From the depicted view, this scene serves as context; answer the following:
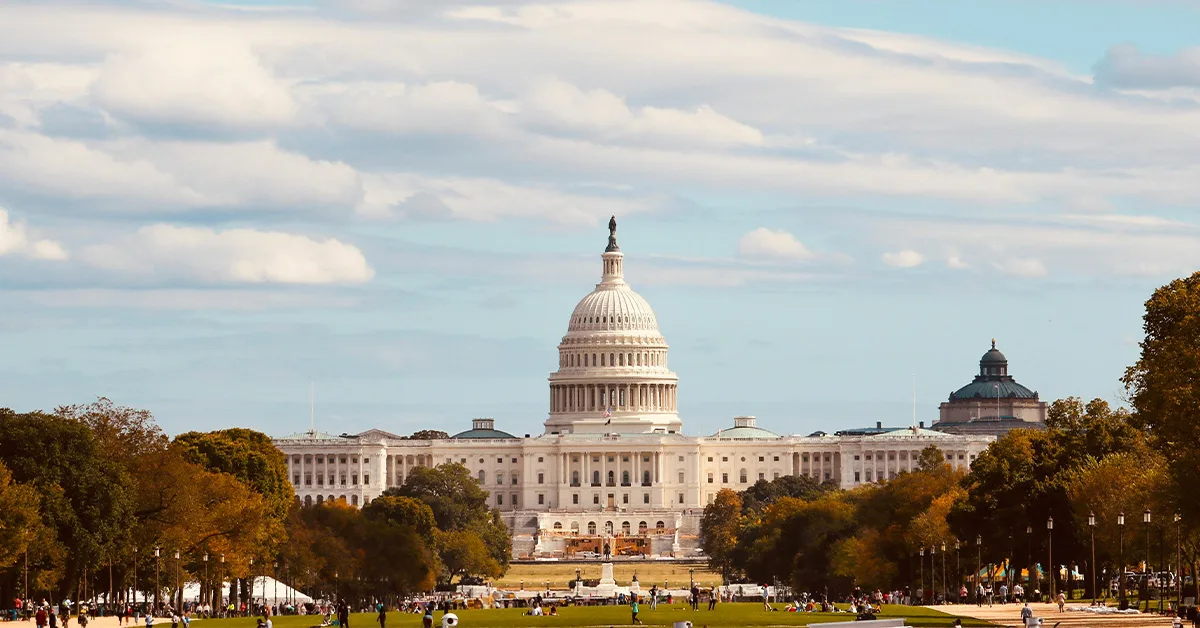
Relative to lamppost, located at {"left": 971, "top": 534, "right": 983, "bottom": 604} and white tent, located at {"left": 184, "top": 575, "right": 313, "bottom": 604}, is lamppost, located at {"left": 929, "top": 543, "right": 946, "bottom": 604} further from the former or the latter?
white tent, located at {"left": 184, "top": 575, "right": 313, "bottom": 604}

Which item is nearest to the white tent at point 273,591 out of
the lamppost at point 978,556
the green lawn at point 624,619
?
the green lawn at point 624,619

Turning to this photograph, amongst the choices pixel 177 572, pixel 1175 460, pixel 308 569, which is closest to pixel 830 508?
pixel 308 569

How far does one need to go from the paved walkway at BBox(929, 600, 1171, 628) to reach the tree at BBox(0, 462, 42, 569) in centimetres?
3434

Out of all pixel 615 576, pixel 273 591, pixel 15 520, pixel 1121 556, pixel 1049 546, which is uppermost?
pixel 15 520

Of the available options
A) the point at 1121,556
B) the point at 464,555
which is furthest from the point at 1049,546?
the point at 464,555

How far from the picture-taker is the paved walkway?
78.9m

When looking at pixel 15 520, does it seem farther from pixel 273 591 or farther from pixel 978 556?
pixel 978 556

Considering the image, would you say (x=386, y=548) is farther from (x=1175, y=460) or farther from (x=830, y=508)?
(x=1175, y=460)

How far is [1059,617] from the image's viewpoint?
85.6 m

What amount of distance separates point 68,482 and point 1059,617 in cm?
3849

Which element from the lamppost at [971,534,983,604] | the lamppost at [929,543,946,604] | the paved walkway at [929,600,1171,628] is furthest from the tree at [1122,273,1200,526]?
the lamppost at [929,543,946,604]

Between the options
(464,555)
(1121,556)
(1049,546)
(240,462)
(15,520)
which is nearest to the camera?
(15,520)

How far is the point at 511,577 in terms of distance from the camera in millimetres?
191250

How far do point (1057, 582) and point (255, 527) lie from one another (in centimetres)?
3600
